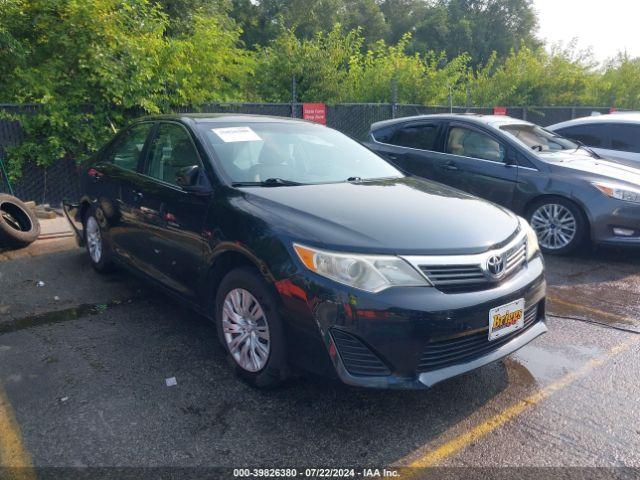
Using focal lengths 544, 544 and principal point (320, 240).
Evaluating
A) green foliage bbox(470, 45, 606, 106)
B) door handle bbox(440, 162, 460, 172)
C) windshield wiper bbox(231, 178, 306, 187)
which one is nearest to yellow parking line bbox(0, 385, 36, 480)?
windshield wiper bbox(231, 178, 306, 187)

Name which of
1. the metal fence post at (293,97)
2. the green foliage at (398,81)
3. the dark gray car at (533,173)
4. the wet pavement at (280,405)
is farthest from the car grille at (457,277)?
the green foliage at (398,81)

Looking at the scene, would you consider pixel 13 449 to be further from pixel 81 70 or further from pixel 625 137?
pixel 625 137

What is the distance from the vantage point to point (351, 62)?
45.8 feet

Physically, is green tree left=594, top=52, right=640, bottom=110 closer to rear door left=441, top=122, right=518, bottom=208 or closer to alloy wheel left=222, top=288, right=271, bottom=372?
rear door left=441, top=122, right=518, bottom=208

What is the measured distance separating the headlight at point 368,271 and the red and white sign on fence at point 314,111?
8589 mm

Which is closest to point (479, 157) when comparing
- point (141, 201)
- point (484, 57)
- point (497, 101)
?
point (141, 201)

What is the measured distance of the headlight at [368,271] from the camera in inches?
107

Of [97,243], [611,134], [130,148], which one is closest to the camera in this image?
[130,148]

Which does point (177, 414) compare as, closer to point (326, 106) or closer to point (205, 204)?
point (205, 204)

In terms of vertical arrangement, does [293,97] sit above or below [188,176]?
above

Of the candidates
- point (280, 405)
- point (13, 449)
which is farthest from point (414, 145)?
point (13, 449)

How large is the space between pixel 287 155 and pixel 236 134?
404 millimetres

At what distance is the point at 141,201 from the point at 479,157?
14.4 ft

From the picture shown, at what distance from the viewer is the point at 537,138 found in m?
7.14
